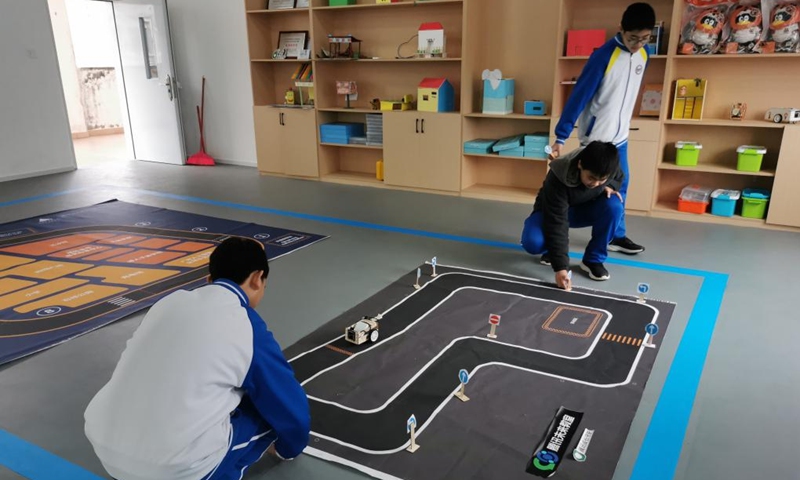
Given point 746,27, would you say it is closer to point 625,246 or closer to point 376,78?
point 625,246

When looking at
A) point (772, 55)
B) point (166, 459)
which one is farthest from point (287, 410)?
point (772, 55)

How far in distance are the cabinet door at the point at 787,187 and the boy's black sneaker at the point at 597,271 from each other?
6.45 ft

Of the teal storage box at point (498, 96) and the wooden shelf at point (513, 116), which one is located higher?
the teal storage box at point (498, 96)

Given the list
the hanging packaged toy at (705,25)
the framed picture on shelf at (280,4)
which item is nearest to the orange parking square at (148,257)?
the framed picture on shelf at (280,4)

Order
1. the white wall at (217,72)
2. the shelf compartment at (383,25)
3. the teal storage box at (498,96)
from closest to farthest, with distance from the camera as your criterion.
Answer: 1. the teal storage box at (498,96)
2. the shelf compartment at (383,25)
3. the white wall at (217,72)

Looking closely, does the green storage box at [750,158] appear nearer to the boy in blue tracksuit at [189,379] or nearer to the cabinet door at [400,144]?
the cabinet door at [400,144]

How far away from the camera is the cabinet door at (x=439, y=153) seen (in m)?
5.62

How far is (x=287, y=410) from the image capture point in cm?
165

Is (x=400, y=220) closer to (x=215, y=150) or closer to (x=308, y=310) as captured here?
(x=308, y=310)

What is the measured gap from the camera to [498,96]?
5406 mm

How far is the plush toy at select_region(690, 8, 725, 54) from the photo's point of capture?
4.54 metres

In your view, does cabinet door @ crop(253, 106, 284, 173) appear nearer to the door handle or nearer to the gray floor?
the gray floor

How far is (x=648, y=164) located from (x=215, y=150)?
5531 mm

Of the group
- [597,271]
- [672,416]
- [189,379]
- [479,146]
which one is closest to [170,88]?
[479,146]
